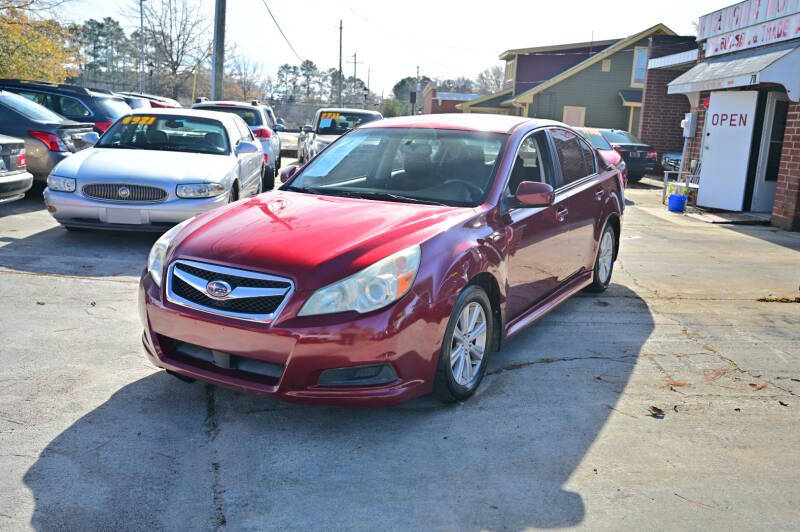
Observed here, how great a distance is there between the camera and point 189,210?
26.1ft

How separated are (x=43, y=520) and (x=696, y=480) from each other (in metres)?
2.82

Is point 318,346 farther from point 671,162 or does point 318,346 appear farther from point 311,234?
point 671,162

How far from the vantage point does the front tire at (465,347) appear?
13.1 ft

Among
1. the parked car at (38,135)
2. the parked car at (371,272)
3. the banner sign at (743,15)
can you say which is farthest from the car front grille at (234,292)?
the banner sign at (743,15)

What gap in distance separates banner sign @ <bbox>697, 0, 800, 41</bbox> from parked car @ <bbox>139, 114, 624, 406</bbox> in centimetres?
897

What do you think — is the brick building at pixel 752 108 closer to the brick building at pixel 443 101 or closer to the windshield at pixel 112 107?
the windshield at pixel 112 107

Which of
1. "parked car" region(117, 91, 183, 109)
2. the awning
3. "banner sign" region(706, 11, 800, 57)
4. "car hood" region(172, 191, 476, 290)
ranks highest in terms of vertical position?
"banner sign" region(706, 11, 800, 57)

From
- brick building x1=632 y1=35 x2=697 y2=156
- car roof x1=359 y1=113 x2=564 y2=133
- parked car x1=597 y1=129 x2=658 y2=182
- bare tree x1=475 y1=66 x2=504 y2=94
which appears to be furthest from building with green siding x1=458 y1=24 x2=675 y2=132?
bare tree x1=475 y1=66 x2=504 y2=94

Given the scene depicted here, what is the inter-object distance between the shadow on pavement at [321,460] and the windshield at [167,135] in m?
5.33

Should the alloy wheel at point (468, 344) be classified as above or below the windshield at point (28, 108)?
below

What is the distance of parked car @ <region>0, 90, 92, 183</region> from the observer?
→ 34.9 ft

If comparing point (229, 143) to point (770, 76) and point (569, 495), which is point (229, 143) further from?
point (770, 76)

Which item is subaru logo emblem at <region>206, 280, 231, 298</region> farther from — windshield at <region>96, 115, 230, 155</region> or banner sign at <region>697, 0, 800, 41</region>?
banner sign at <region>697, 0, 800, 41</region>

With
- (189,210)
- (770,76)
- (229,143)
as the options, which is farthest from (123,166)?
(770,76)
